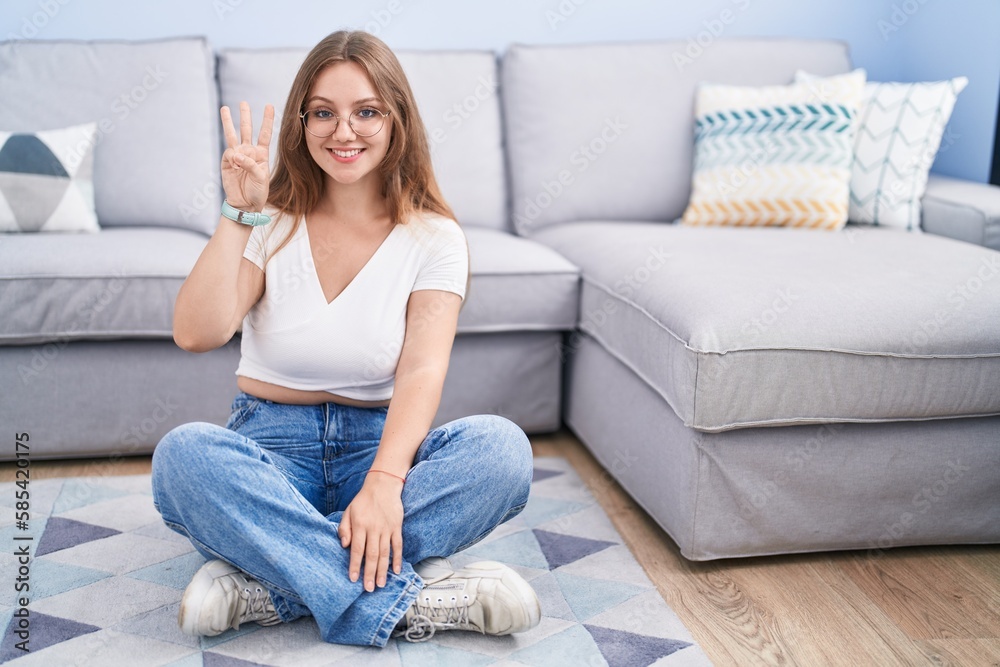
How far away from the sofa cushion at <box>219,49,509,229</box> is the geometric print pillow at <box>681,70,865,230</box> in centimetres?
57

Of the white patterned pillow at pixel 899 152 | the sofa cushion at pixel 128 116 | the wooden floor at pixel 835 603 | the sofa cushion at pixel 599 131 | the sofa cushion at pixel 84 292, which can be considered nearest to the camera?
the wooden floor at pixel 835 603

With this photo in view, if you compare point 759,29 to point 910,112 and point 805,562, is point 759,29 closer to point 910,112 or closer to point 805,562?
point 910,112

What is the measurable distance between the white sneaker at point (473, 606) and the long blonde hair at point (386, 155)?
0.58m

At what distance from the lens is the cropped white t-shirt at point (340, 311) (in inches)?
59.3

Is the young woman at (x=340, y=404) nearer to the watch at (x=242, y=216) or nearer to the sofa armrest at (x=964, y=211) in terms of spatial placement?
the watch at (x=242, y=216)

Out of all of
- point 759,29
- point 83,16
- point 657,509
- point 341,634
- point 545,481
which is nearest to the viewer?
point 341,634

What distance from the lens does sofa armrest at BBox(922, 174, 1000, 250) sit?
86.7 inches

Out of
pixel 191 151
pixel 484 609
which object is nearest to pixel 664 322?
pixel 484 609

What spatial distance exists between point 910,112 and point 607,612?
168 cm

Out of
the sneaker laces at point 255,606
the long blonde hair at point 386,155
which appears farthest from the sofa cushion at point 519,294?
the sneaker laces at point 255,606

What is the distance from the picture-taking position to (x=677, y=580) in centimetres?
164

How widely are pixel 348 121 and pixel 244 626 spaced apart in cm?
78

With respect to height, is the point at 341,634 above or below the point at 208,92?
below

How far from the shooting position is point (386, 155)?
5.04ft
